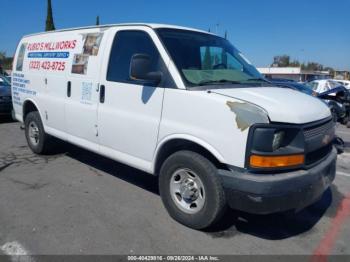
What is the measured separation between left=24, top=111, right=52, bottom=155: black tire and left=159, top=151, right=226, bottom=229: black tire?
3157 millimetres

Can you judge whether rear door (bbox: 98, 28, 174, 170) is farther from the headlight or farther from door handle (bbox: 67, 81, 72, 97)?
the headlight

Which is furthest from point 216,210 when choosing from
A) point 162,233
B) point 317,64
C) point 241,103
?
point 317,64

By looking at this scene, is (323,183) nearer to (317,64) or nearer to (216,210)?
(216,210)

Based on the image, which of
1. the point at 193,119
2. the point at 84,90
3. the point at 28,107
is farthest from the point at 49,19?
the point at 193,119

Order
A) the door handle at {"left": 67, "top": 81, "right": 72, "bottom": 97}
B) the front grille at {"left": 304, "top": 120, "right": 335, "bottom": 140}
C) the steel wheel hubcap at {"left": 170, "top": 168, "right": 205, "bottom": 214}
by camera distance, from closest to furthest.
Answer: the front grille at {"left": 304, "top": 120, "right": 335, "bottom": 140}, the steel wheel hubcap at {"left": 170, "top": 168, "right": 205, "bottom": 214}, the door handle at {"left": 67, "top": 81, "right": 72, "bottom": 97}

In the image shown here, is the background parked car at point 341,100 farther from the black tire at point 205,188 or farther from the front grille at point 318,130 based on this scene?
the black tire at point 205,188

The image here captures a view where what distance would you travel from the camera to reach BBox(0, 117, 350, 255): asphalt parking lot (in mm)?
3355

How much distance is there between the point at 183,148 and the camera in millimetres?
3740

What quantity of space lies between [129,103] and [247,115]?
1.61 meters

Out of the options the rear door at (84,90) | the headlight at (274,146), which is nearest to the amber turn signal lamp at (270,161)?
the headlight at (274,146)

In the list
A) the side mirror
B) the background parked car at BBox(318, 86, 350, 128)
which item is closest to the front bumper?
the side mirror

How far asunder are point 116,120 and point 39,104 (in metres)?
2.31

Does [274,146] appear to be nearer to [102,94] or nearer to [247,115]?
[247,115]

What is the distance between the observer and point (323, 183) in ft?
11.7
